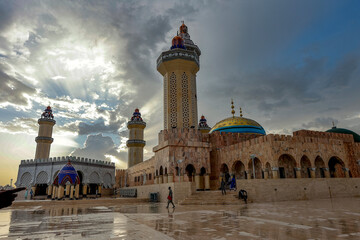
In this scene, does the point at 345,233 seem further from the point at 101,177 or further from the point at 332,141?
the point at 101,177

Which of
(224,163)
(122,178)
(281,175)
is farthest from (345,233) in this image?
(122,178)

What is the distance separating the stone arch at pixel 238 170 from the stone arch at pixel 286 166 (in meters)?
3.24

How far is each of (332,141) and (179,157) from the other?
13.7 m

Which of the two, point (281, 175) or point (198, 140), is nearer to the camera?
point (281, 175)

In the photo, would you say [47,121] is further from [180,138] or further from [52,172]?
[180,138]

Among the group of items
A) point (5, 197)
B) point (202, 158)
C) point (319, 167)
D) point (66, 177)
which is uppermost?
point (202, 158)

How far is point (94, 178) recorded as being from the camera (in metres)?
34.3

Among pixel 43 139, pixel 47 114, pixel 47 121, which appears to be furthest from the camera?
pixel 47 114

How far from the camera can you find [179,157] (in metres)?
20.3

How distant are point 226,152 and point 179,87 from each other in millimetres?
10141

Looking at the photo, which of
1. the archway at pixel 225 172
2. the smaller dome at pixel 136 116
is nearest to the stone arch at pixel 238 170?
the archway at pixel 225 172

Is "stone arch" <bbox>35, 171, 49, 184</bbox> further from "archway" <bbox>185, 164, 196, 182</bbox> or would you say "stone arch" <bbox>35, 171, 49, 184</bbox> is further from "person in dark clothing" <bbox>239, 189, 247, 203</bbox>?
"person in dark clothing" <bbox>239, 189, 247, 203</bbox>

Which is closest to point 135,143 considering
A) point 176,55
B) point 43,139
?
point 43,139

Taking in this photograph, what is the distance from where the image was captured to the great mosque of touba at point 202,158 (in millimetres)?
18000
